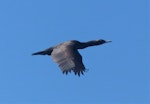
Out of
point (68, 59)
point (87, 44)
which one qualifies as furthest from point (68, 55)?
point (87, 44)

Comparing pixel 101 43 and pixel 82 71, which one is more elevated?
pixel 101 43

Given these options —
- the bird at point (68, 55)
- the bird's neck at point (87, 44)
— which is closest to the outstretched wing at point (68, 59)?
the bird at point (68, 55)

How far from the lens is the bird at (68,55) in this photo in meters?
47.9

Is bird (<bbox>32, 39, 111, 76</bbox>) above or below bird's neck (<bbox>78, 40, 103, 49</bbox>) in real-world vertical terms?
below

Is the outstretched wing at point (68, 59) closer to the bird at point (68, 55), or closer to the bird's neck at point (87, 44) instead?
the bird at point (68, 55)

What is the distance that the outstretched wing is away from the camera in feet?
157

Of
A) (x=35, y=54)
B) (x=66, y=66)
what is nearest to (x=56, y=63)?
(x=66, y=66)

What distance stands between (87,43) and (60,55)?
3.29m

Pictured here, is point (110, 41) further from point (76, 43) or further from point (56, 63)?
point (56, 63)

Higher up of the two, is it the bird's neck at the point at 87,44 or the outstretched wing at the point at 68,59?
the bird's neck at the point at 87,44

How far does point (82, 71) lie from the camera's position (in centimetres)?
4828

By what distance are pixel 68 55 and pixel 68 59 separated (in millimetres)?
529

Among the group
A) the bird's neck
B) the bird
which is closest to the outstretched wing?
the bird

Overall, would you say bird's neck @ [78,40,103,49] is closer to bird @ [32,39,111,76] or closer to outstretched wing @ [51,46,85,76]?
bird @ [32,39,111,76]
